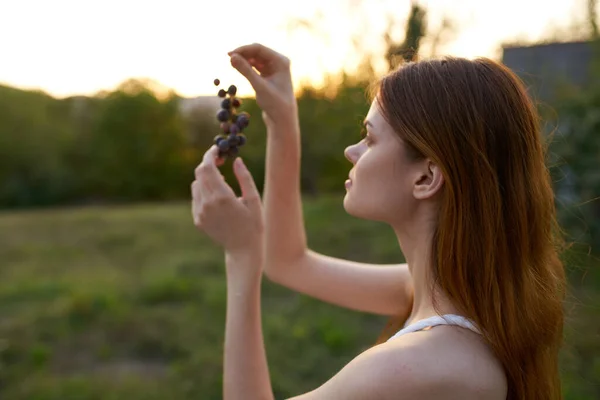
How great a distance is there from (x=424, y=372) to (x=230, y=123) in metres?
0.82

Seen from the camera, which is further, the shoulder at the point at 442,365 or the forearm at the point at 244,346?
the forearm at the point at 244,346

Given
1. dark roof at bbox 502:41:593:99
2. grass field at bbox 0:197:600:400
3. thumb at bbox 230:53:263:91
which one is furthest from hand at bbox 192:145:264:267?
dark roof at bbox 502:41:593:99

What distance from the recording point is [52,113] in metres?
19.3

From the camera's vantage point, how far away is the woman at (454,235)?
1238mm

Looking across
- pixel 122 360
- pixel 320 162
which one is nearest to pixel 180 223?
pixel 320 162

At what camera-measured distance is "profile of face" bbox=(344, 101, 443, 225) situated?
55.4 inches

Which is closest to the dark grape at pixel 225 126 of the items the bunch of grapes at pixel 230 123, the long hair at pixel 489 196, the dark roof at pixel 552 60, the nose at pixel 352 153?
the bunch of grapes at pixel 230 123

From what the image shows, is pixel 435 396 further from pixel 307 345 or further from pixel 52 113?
pixel 52 113

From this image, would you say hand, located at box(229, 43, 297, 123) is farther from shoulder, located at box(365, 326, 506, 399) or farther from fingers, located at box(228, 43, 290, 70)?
shoulder, located at box(365, 326, 506, 399)

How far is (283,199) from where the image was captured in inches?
75.9

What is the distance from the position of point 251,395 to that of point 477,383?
0.58 meters

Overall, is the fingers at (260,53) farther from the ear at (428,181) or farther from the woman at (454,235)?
the ear at (428,181)

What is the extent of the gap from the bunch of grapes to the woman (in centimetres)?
5

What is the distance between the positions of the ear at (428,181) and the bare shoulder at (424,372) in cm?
30
